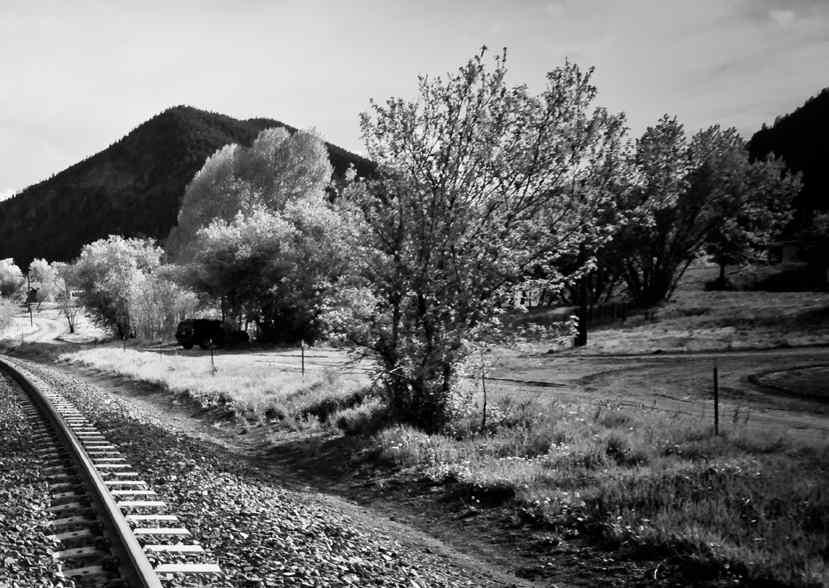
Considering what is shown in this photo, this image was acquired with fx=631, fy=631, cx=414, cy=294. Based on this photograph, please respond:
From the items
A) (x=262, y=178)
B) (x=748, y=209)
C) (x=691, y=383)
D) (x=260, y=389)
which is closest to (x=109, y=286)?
(x=262, y=178)

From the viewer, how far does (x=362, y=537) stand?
669 cm

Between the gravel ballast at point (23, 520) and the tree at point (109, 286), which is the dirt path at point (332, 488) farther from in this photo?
the tree at point (109, 286)

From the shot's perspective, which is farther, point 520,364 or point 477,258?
point 520,364

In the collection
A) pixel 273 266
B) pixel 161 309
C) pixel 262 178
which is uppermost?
pixel 262 178

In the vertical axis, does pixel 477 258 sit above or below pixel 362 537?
above

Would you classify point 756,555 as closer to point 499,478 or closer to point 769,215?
point 499,478

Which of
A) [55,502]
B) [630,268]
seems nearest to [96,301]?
[630,268]

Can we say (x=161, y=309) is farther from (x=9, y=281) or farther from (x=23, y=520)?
(x=9, y=281)

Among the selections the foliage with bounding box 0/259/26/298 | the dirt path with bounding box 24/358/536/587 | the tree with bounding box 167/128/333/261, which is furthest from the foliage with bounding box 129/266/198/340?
the foliage with bounding box 0/259/26/298

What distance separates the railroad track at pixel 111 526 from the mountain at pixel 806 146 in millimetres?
89689

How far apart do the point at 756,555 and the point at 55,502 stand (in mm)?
7520

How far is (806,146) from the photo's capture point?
99.6 metres

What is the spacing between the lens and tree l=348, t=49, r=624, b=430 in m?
11.6

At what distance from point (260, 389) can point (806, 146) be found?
10834 cm
